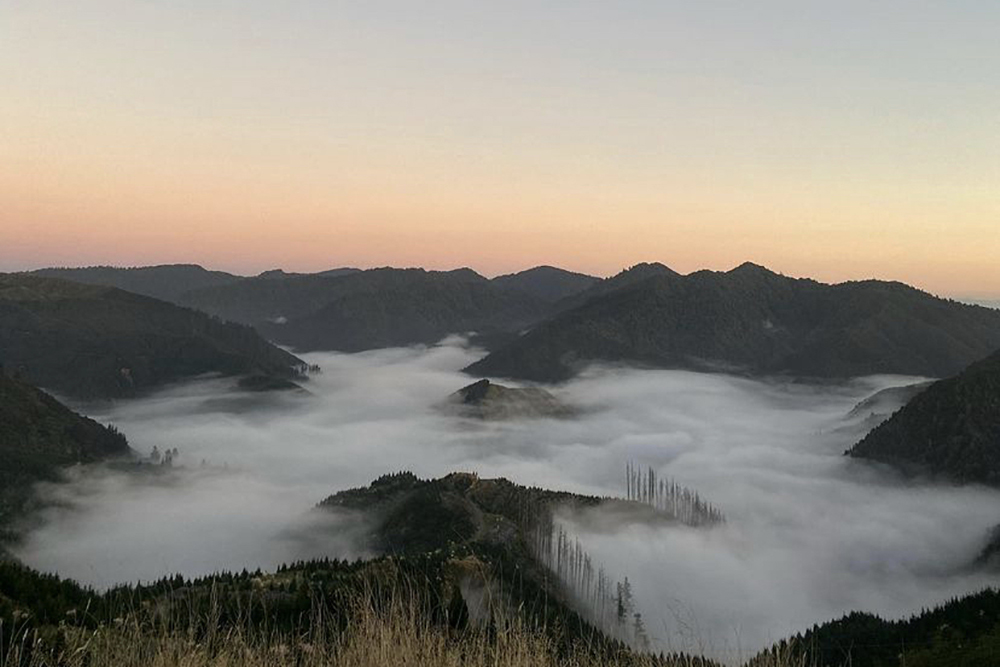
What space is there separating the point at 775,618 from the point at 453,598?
7241 inches

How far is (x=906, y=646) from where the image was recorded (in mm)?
44625

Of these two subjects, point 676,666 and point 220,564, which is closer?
point 676,666

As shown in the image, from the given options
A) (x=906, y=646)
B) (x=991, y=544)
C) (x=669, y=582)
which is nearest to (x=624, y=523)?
(x=669, y=582)

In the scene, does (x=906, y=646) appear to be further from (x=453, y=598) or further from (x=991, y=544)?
(x=991, y=544)

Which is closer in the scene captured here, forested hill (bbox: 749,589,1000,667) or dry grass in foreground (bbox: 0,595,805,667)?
dry grass in foreground (bbox: 0,595,805,667)

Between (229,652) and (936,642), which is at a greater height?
(229,652)

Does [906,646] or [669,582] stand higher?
[906,646]

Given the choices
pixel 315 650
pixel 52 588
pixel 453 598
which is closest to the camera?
pixel 315 650

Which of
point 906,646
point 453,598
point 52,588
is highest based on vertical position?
point 52,588

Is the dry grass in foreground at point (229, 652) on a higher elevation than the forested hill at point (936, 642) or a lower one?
higher

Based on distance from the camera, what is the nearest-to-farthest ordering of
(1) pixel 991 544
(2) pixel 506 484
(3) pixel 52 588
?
(3) pixel 52 588
(2) pixel 506 484
(1) pixel 991 544

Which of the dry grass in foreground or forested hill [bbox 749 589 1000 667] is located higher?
the dry grass in foreground

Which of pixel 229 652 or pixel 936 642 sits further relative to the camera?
pixel 936 642

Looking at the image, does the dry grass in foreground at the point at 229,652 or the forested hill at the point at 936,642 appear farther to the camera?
the forested hill at the point at 936,642
